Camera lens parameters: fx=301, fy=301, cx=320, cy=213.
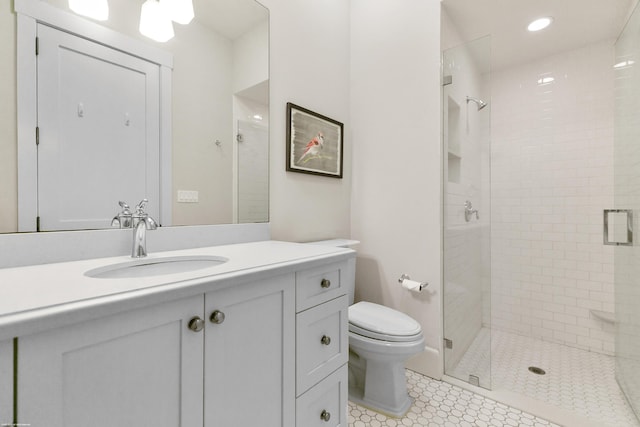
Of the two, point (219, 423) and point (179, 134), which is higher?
point (179, 134)

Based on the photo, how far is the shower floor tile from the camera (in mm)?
1572

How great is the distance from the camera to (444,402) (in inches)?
64.0

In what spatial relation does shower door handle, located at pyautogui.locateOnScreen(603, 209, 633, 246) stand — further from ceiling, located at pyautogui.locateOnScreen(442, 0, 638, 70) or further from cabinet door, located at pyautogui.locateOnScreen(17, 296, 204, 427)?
cabinet door, located at pyautogui.locateOnScreen(17, 296, 204, 427)

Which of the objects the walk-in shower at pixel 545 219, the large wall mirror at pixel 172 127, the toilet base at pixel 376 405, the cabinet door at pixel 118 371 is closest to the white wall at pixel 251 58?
the large wall mirror at pixel 172 127

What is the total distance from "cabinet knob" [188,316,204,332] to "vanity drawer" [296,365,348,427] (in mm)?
505

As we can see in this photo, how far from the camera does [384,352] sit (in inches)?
58.1

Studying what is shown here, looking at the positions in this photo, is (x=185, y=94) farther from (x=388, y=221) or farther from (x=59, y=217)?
(x=388, y=221)

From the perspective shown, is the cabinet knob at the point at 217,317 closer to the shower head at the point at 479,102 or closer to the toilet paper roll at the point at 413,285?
the toilet paper roll at the point at 413,285

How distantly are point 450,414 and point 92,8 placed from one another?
2.32 meters

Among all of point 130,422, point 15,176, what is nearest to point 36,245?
point 15,176

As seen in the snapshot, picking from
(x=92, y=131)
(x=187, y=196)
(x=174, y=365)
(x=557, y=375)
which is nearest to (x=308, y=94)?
(x=187, y=196)

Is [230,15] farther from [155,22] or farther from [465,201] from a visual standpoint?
[465,201]

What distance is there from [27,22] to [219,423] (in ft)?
4.34

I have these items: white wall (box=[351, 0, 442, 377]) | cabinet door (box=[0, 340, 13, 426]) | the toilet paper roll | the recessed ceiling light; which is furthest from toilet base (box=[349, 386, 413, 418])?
the recessed ceiling light
